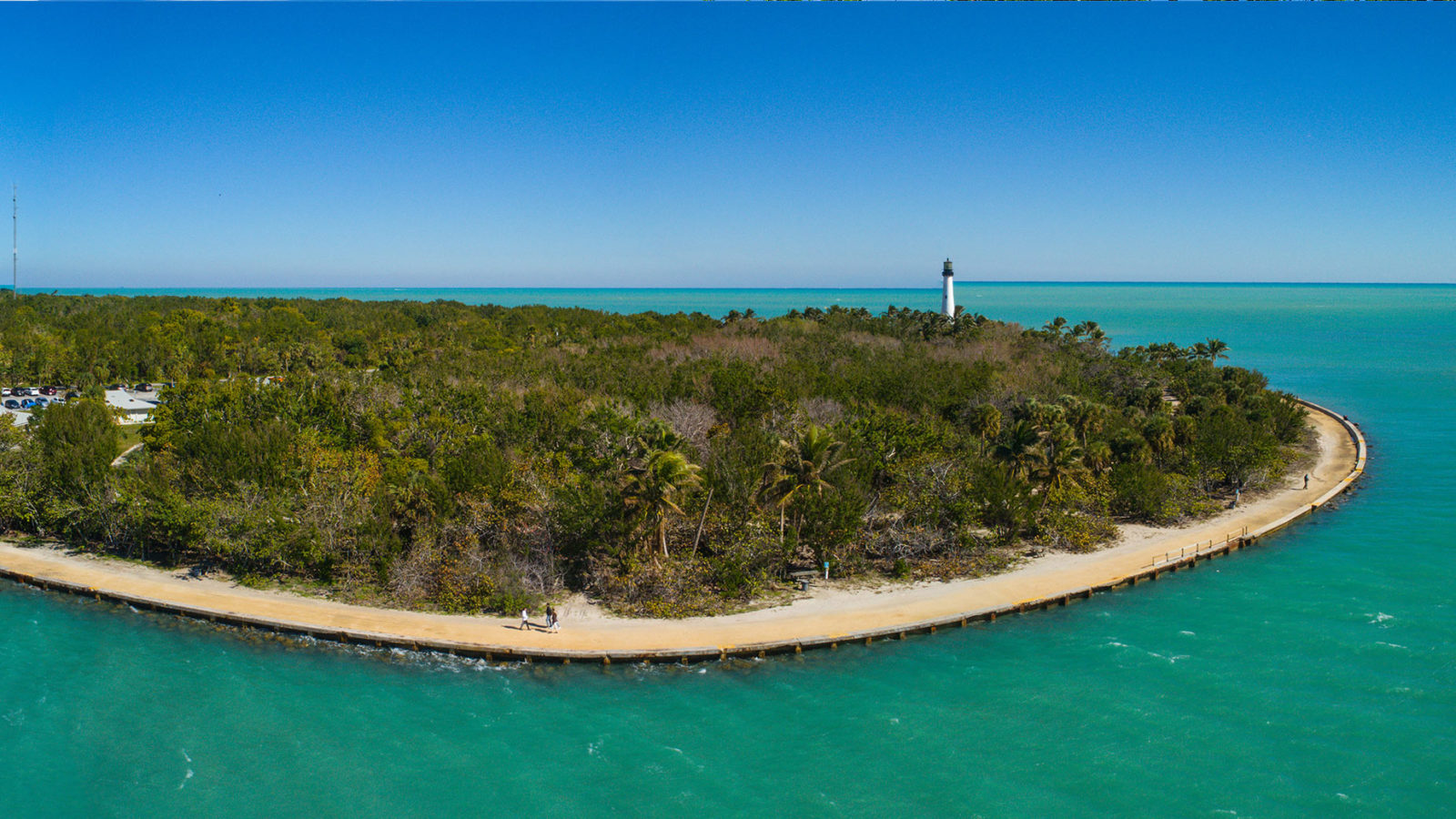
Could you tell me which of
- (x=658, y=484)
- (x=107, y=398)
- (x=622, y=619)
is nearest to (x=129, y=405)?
(x=107, y=398)

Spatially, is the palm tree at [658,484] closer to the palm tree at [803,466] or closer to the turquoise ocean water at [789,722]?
the palm tree at [803,466]

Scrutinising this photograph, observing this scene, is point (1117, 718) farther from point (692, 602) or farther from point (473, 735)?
point (473, 735)

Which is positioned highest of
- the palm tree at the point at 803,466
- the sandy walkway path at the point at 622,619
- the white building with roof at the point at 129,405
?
the palm tree at the point at 803,466

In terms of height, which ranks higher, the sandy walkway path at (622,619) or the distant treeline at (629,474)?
the distant treeline at (629,474)

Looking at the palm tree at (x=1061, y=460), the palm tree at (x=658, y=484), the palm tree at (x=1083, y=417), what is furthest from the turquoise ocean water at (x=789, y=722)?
the palm tree at (x=1083, y=417)

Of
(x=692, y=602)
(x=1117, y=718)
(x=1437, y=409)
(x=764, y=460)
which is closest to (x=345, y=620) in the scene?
(x=692, y=602)

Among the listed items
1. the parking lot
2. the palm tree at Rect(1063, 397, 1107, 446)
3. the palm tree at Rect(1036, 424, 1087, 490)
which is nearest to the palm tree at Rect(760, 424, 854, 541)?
the palm tree at Rect(1036, 424, 1087, 490)

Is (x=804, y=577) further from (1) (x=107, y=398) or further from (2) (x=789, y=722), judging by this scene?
(1) (x=107, y=398)
